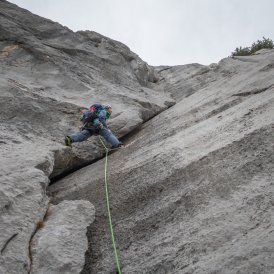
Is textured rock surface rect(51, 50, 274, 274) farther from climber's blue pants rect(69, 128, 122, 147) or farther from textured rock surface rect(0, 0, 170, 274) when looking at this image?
textured rock surface rect(0, 0, 170, 274)

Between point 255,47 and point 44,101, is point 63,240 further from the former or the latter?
point 255,47

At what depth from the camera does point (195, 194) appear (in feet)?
16.8

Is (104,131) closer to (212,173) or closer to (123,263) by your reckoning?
(212,173)

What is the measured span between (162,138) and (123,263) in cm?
412

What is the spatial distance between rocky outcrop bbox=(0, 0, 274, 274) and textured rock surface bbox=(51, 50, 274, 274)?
0.7 inches

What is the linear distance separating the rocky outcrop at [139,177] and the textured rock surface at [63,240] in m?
0.02

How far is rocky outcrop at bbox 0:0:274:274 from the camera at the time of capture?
4.18m

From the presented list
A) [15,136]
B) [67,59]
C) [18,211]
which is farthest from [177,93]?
[18,211]

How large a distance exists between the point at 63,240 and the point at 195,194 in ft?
7.06

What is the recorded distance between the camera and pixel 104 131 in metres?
8.98

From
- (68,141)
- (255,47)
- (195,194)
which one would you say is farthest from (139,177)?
(255,47)

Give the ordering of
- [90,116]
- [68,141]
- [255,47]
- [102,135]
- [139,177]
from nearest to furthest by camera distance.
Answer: [139,177]
[68,141]
[90,116]
[102,135]
[255,47]

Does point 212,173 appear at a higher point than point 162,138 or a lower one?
lower

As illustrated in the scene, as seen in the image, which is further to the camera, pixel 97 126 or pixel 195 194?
pixel 97 126
